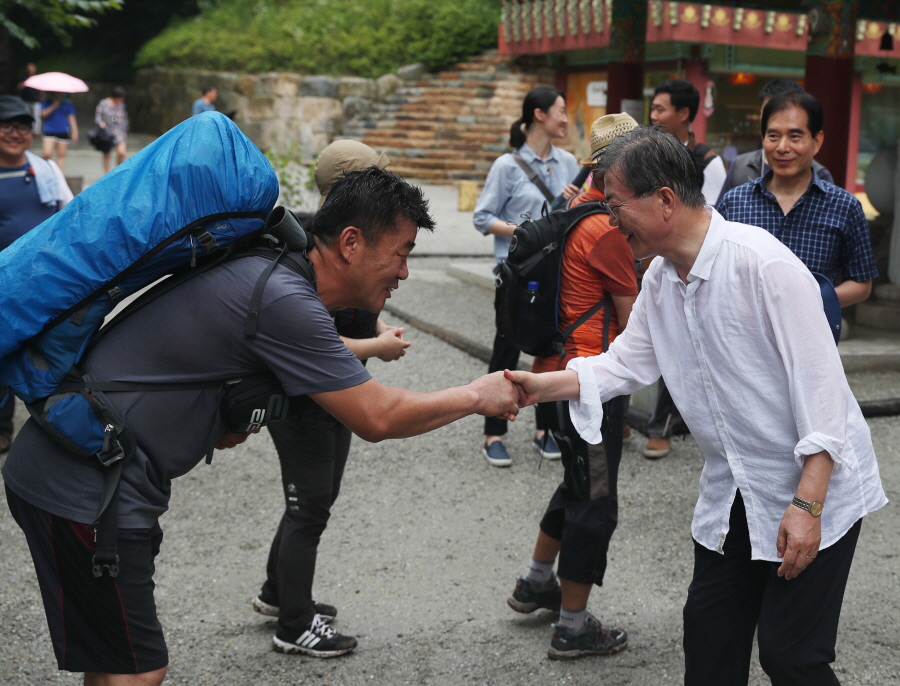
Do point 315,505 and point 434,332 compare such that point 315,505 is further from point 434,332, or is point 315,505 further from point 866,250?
point 434,332

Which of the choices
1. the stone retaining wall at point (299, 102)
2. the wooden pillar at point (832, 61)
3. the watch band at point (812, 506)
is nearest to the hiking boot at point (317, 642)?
the watch band at point (812, 506)

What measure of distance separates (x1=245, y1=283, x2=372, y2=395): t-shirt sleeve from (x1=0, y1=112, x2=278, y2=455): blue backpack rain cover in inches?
8.6

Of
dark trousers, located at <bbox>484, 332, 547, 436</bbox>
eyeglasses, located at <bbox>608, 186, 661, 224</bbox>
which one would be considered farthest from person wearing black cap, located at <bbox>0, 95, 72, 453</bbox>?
eyeglasses, located at <bbox>608, 186, 661, 224</bbox>

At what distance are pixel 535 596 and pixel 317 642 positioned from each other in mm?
838

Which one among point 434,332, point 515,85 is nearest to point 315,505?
point 434,332

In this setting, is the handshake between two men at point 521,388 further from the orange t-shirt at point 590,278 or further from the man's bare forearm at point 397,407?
the orange t-shirt at point 590,278

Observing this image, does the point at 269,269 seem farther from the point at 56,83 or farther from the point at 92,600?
the point at 56,83

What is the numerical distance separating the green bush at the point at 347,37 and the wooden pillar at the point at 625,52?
14841 mm

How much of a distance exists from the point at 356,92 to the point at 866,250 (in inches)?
774

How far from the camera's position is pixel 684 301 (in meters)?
2.39

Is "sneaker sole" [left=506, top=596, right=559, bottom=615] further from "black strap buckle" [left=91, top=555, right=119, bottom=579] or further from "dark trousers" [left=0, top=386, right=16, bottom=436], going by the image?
"dark trousers" [left=0, top=386, right=16, bottom=436]

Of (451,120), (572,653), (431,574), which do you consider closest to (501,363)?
(431,574)

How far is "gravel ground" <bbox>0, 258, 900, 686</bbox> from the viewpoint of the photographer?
336 cm

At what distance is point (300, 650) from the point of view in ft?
11.3
